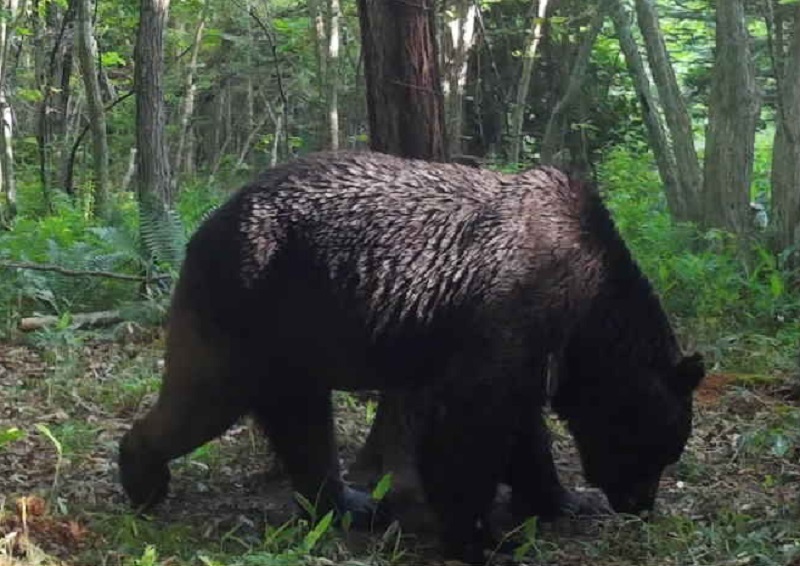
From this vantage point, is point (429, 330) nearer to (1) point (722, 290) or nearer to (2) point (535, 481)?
(2) point (535, 481)

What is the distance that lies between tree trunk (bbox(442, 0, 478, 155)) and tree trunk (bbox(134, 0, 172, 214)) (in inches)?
169

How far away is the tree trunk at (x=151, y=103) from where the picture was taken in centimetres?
1095

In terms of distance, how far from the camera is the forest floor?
197 inches

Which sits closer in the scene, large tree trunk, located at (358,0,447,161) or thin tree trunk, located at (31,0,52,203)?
large tree trunk, located at (358,0,447,161)

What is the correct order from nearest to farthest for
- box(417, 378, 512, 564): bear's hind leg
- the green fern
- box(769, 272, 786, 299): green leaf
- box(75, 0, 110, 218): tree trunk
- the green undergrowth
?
box(417, 378, 512, 564): bear's hind leg < the green undergrowth < box(769, 272, 786, 299): green leaf < the green fern < box(75, 0, 110, 218): tree trunk

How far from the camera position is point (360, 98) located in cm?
1725

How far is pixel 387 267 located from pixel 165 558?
4.99 ft

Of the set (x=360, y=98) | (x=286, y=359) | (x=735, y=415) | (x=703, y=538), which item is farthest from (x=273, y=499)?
(x=360, y=98)

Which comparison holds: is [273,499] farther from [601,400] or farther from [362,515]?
[601,400]

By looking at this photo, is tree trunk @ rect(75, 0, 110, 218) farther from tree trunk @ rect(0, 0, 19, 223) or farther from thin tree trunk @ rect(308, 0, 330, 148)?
thin tree trunk @ rect(308, 0, 330, 148)

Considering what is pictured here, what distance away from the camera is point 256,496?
20.0 feet

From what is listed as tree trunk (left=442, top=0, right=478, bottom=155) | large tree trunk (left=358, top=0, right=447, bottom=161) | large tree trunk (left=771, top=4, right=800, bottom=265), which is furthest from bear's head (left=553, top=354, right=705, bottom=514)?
tree trunk (left=442, top=0, right=478, bottom=155)

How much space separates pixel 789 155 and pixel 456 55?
5.48 meters

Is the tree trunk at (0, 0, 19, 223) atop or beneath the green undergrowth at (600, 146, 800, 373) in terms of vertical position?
atop
